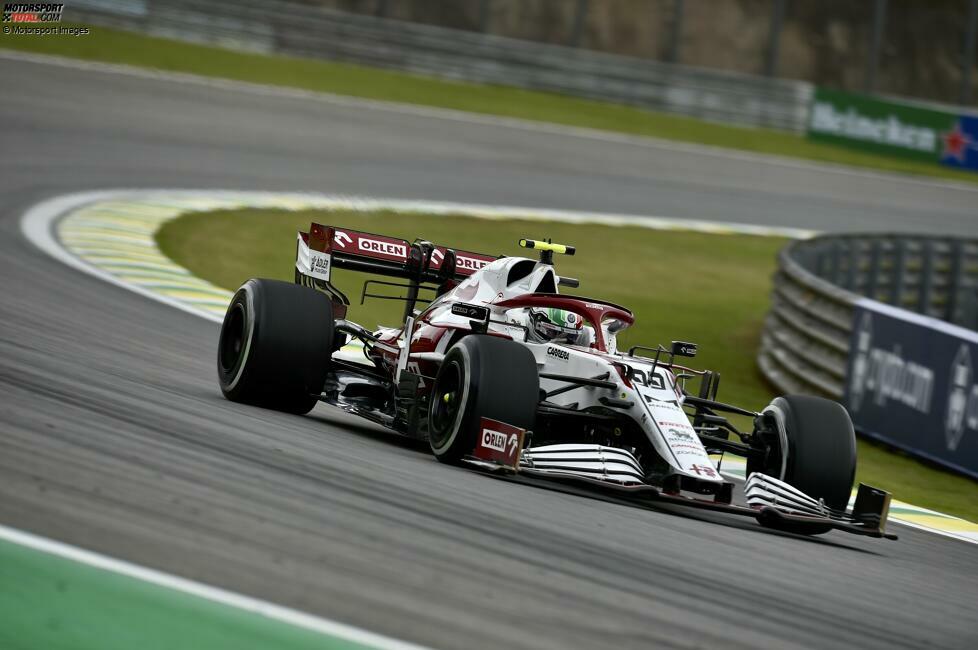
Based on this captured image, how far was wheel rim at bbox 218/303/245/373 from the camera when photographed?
32.6ft

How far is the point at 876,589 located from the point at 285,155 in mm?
20356

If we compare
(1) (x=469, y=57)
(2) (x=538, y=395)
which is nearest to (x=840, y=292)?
(2) (x=538, y=395)

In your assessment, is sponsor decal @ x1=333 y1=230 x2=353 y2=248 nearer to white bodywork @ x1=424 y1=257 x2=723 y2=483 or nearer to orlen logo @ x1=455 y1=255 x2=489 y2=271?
orlen logo @ x1=455 y1=255 x2=489 y2=271

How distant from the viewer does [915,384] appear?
44.4 feet

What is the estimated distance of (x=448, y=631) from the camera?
4.96 m

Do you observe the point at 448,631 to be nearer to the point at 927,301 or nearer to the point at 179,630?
the point at 179,630

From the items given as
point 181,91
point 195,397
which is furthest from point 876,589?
point 181,91

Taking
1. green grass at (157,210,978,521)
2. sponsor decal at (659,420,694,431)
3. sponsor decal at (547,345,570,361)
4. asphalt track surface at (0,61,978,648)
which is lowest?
green grass at (157,210,978,521)

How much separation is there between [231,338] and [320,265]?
111 centimetres

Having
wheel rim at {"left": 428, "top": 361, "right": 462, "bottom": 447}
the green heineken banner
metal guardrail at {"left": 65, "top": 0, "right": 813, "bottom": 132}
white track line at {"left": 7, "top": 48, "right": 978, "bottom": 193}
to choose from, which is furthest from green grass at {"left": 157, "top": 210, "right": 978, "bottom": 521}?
the green heineken banner

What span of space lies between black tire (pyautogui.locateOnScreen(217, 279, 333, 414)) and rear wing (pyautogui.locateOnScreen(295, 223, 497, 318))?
961mm

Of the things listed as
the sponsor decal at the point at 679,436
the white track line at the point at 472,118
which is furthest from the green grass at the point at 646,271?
the white track line at the point at 472,118

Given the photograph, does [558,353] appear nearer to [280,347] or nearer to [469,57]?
[280,347]

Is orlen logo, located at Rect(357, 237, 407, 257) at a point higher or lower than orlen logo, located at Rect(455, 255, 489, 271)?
higher
